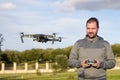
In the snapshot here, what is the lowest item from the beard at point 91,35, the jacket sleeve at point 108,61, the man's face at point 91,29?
the jacket sleeve at point 108,61

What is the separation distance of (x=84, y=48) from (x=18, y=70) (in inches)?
3156

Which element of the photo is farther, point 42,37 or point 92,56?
point 42,37

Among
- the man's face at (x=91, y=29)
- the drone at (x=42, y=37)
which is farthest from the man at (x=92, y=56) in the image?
the drone at (x=42, y=37)

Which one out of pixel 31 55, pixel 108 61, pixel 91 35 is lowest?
pixel 108 61

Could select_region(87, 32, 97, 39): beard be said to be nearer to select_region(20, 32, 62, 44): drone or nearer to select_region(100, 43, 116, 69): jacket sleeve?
select_region(100, 43, 116, 69): jacket sleeve

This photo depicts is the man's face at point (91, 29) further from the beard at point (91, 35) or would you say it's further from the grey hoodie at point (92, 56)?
the grey hoodie at point (92, 56)

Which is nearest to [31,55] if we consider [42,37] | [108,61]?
[42,37]

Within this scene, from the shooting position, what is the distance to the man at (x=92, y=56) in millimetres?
6680

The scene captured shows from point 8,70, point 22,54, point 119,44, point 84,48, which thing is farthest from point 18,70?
point 84,48

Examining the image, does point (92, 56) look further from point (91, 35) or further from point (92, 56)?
point (91, 35)

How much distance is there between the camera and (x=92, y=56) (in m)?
6.77

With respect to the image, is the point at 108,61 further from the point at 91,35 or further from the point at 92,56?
the point at 91,35

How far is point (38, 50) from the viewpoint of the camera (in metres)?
Result: 94.4

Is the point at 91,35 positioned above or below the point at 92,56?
above
